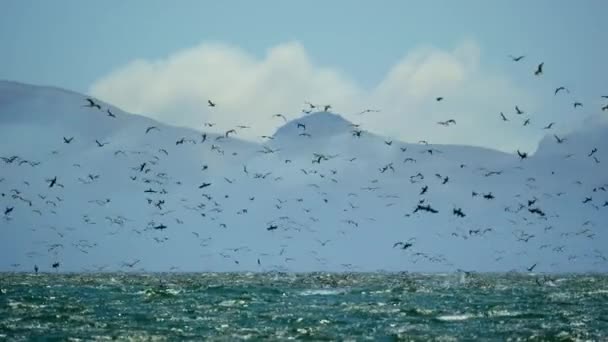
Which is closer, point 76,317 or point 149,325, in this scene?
point 149,325

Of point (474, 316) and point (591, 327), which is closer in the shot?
point (591, 327)

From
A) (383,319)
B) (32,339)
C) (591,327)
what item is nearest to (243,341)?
(32,339)

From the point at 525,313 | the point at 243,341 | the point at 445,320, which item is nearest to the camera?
the point at 243,341

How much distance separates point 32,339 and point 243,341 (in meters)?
10.9

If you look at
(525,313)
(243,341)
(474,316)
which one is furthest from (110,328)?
(525,313)

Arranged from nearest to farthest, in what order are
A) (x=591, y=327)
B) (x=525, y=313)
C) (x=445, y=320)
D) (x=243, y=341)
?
(x=243, y=341) → (x=591, y=327) → (x=445, y=320) → (x=525, y=313)

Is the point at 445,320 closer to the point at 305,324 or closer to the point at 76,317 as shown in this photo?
the point at 305,324

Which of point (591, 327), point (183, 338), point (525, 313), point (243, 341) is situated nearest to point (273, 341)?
point (243, 341)

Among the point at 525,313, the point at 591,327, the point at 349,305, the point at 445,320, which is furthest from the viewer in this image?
the point at 349,305

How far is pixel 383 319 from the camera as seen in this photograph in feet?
205

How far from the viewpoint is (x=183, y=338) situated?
49.3m

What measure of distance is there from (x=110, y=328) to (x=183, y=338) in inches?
310

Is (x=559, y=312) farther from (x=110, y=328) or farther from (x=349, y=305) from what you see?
(x=110, y=328)

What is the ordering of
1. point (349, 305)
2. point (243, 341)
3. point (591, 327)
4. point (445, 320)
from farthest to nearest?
point (349, 305)
point (445, 320)
point (591, 327)
point (243, 341)
